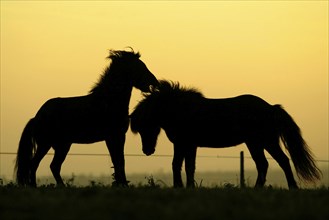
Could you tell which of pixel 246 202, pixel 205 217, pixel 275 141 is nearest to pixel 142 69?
pixel 275 141

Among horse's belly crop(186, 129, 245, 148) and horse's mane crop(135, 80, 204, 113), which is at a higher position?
horse's mane crop(135, 80, 204, 113)

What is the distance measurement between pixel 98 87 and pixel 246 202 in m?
6.41

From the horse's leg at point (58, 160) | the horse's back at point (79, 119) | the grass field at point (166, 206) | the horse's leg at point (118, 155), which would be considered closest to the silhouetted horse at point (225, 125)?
the horse's back at point (79, 119)

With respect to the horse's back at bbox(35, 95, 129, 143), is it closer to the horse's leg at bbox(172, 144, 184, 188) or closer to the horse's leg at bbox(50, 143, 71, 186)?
the horse's leg at bbox(50, 143, 71, 186)

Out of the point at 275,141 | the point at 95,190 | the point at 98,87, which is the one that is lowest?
the point at 95,190

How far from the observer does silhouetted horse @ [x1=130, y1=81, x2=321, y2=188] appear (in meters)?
12.6

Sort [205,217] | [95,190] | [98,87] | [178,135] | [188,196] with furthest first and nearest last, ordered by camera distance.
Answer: [98,87] < [178,135] < [95,190] < [188,196] < [205,217]

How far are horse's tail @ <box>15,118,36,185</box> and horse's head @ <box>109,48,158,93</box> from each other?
2.60 meters

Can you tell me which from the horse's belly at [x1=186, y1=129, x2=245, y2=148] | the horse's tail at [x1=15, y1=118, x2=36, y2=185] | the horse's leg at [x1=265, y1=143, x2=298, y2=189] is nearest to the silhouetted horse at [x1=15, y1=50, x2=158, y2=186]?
the horse's tail at [x1=15, y1=118, x2=36, y2=185]

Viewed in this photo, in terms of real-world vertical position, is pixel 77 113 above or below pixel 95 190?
above

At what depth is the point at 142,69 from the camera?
1334cm

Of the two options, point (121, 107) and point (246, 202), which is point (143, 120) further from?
point (246, 202)

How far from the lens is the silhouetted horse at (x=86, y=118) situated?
12.9m

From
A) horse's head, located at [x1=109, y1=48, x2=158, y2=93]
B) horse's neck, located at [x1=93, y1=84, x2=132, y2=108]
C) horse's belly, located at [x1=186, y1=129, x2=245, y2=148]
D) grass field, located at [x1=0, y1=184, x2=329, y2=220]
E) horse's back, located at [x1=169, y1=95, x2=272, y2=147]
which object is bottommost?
grass field, located at [x1=0, y1=184, x2=329, y2=220]
